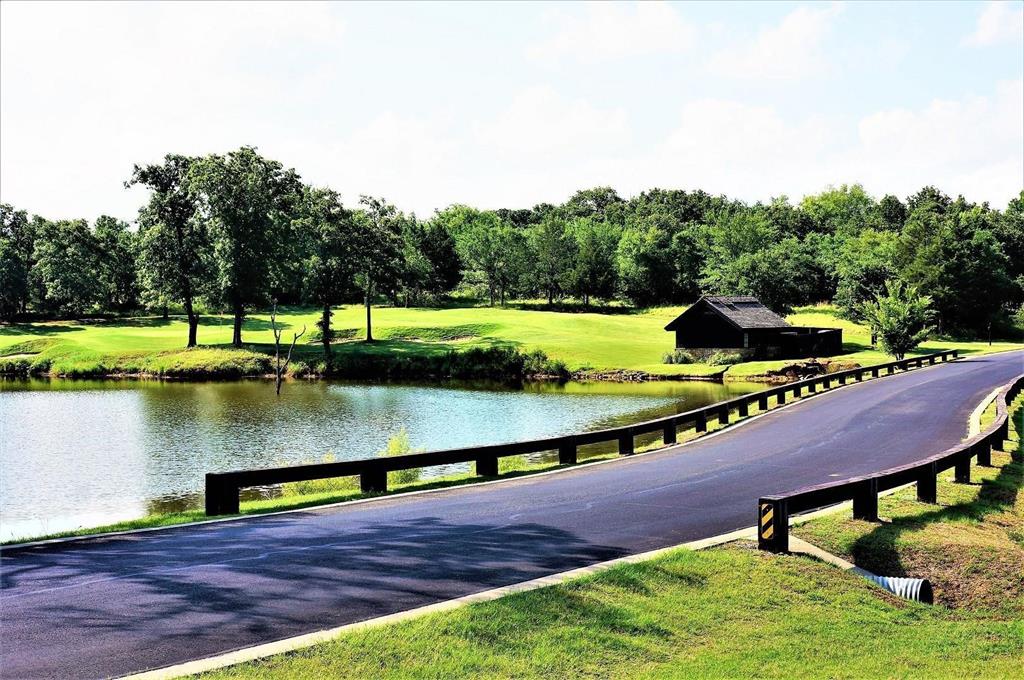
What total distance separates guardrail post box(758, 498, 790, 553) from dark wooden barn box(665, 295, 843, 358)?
6376 centimetres

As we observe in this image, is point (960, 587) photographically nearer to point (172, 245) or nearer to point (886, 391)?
point (886, 391)

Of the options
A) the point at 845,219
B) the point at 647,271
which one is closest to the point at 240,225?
the point at 647,271

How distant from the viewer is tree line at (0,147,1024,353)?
81.9m

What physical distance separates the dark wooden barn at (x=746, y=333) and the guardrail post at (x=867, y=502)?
2396 inches

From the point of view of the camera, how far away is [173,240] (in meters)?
81.8

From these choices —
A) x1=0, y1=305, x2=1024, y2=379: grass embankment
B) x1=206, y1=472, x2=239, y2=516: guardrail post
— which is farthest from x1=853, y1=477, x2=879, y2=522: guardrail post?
x1=0, y1=305, x2=1024, y2=379: grass embankment

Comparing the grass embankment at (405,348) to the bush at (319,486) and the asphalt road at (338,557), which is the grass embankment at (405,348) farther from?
the asphalt road at (338,557)

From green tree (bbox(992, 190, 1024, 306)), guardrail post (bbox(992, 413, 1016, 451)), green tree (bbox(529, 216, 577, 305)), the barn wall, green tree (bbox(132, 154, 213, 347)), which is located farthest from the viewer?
green tree (bbox(529, 216, 577, 305))

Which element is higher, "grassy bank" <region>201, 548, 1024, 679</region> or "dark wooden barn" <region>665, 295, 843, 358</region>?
"dark wooden barn" <region>665, 295, 843, 358</region>

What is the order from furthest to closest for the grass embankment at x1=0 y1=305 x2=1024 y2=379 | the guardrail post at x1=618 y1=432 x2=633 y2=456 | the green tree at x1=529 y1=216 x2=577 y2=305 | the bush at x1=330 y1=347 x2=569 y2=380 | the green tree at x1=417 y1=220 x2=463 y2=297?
1. the green tree at x1=417 y1=220 x2=463 y2=297
2. the green tree at x1=529 y1=216 x2=577 y2=305
3. the bush at x1=330 y1=347 x2=569 y2=380
4. the grass embankment at x1=0 y1=305 x2=1024 y2=379
5. the guardrail post at x1=618 y1=432 x2=633 y2=456

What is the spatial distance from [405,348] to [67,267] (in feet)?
170

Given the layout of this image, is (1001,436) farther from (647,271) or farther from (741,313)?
(647,271)

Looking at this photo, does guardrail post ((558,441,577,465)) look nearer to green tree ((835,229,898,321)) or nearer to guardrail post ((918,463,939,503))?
guardrail post ((918,463,939,503))

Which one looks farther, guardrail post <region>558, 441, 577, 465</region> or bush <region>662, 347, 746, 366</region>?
bush <region>662, 347, 746, 366</region>
